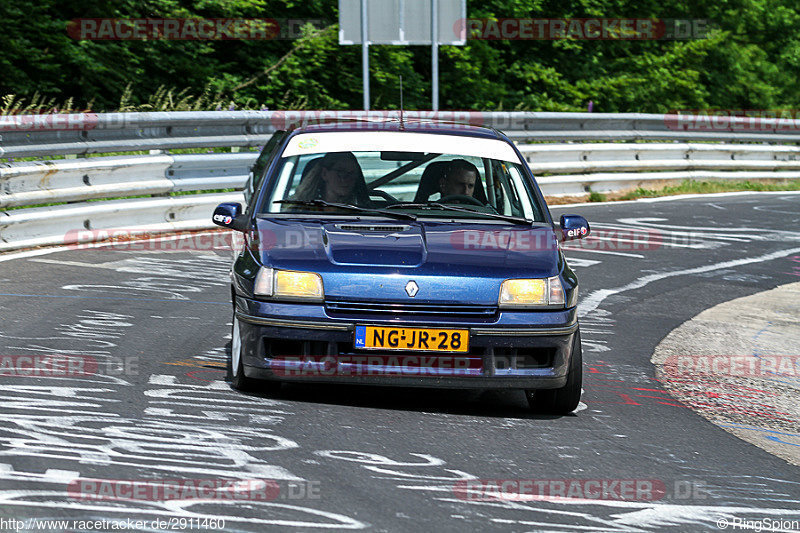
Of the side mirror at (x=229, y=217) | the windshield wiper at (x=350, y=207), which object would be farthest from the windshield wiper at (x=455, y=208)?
the side mirror at (x=229, y=217)

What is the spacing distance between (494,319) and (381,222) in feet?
3.16

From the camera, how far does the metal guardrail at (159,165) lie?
37.6 ft

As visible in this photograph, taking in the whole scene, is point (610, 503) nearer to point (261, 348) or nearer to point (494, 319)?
point (494, 319)

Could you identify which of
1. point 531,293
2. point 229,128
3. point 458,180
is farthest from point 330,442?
point 229,128

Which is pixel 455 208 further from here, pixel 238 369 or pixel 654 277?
pixel 654 277

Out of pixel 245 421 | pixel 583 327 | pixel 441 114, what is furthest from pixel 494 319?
pixel 441 114

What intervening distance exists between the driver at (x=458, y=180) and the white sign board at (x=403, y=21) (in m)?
14.4

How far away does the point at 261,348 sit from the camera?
5992mm

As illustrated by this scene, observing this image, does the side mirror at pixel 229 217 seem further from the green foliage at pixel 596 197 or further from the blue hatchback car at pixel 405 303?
the green foliage at pixel 596 197

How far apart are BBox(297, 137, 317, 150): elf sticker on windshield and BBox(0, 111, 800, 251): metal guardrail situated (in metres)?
1.70

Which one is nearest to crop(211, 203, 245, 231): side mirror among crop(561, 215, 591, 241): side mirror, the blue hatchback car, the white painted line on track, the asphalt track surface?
the blue hatchback car

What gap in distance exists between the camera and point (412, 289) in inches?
234

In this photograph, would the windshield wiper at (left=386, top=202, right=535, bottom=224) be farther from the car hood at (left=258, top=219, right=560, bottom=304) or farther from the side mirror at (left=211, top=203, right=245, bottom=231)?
the side mirror at (left=211, top=203, right=245, bottom=231)

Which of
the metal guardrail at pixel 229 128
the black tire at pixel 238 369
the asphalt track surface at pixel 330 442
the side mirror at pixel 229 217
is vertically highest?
the metal guardrail at pixel 229 128
